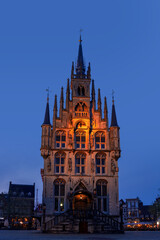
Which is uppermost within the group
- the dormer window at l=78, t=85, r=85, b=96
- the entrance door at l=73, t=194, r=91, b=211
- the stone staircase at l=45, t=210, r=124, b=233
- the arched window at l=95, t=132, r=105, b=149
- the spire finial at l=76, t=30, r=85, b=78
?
the spire finial at l=76, t=30, r=85, b=78

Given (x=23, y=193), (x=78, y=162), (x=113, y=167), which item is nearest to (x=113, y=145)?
(x=113, y=167)

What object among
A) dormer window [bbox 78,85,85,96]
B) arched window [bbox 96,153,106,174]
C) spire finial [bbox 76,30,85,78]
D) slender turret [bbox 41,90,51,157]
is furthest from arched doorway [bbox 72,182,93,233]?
spire finial [bbox 76,30,85,78]

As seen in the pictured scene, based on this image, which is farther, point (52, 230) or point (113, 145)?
point (113, 145)

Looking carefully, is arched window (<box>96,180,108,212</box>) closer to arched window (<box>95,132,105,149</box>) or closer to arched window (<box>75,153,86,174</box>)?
arched window (<box>75,153,86,174</box>)

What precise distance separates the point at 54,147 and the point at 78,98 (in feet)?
31.7

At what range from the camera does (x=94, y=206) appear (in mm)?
42500

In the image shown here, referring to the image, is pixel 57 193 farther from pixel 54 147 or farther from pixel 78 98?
pixel 78 98

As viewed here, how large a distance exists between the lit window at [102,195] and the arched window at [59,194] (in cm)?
558

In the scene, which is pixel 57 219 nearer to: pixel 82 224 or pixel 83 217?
pixel 82 224

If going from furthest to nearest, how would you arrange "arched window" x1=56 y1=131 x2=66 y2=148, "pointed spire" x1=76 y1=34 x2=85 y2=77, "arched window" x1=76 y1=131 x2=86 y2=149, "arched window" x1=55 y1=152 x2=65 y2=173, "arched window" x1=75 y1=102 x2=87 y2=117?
"pointed spire" x1=76 y1=34 x2=85 y2=77 → "arched window" x1=75 y1=102 x2=87 y2=117 → "arched window" x1=76 y1=131 x2=86 y2=149 → "arched window" x1=56 y1=131 x2=66 y2=148 → "arched window" x1=55 y1=152 x2=65 y2=173

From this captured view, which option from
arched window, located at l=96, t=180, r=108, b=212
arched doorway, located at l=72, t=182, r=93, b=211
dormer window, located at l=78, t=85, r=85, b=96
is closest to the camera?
arched doorway, located at l=72, t=182, r=93, b=211

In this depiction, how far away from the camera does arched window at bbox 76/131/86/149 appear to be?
46375mm

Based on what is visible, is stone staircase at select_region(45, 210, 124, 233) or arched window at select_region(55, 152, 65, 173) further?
arched window at select_region(55, 152, 65, 173)

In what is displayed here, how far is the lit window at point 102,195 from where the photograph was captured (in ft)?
144
